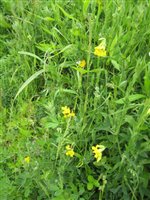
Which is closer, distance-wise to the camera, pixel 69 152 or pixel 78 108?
pixel 69 152

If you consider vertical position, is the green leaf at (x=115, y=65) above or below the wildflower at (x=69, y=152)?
above

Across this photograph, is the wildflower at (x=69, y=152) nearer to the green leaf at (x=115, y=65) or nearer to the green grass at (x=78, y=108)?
the green grass at (x=78, y=108)

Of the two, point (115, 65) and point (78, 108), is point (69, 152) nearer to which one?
point (78, 108)

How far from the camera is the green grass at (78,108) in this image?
62.7 inches

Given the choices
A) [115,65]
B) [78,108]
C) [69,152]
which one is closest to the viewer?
[69,152]

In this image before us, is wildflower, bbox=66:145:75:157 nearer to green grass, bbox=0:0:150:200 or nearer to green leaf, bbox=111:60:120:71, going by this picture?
green grass, bbox=0:0:150:200

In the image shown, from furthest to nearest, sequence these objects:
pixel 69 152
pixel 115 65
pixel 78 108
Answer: pixel 115 65 → pixel 78 108 → pixel 69 152

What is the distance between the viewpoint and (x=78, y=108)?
68.2 inches

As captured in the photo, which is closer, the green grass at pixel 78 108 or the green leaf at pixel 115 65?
the green grass at pixel 78 108

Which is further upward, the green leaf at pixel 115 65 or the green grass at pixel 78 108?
the green leaf at pixel 115 65

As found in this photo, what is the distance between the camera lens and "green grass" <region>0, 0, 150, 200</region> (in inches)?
62.7

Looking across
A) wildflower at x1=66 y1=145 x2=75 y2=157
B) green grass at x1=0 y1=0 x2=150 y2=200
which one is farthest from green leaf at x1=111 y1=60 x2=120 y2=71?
wildflower at x1=66 y1=145 x2=75 y2=157

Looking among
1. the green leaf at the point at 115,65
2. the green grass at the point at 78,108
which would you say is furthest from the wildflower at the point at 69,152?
the green leaf at the point at 115,65


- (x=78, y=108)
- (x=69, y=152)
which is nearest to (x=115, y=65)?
(x=78, y=108)
